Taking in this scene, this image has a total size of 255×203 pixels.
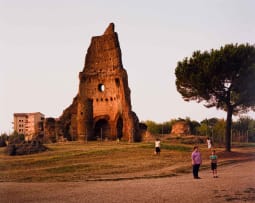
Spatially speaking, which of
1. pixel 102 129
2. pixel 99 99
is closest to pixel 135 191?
pixel 102 129

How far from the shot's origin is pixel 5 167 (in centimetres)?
2386

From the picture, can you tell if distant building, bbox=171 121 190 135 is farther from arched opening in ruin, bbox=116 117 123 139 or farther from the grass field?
the grass field

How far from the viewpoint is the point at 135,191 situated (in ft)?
45.8

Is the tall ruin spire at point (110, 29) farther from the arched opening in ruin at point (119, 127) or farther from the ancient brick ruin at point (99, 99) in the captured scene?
the arched opening in ruin at point (119, 127)

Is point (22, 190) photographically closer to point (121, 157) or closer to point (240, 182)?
point (240, 182)

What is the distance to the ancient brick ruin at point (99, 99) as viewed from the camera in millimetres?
49656

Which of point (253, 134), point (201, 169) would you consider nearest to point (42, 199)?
point (201, 169)

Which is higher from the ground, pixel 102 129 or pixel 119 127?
pixel 119 127

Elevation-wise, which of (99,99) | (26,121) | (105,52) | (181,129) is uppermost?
(105,52)

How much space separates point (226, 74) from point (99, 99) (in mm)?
22859

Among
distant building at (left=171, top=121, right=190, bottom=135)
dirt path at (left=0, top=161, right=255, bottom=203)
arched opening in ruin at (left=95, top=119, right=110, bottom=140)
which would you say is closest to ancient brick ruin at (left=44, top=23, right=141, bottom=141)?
arched opening in ruin at (left=95, top=119, right=110, bottom=140)

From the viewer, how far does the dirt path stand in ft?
41.2

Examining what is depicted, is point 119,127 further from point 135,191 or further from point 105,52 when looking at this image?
point 135,191

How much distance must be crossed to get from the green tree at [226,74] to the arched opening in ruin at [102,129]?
1896 cm
